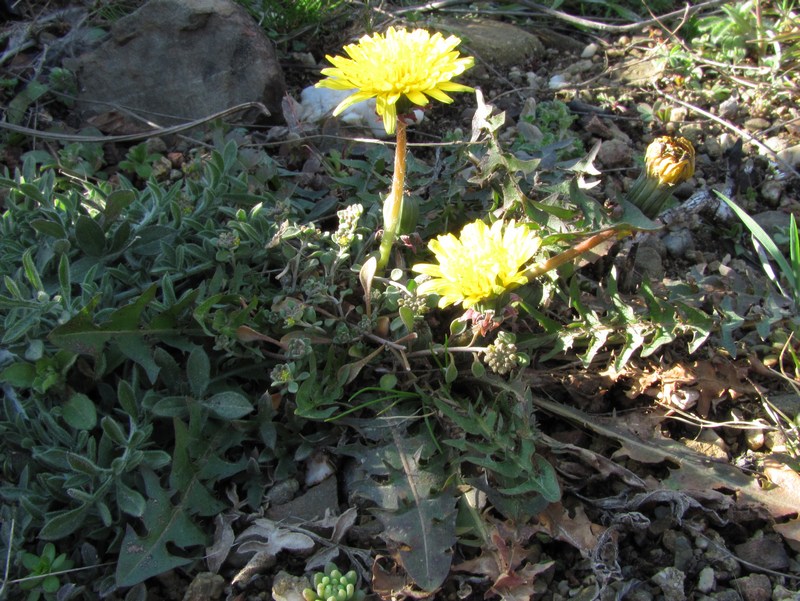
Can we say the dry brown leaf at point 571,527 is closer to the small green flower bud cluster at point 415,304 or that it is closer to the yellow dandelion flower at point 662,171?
the small green flower bud cluster at point 415,304

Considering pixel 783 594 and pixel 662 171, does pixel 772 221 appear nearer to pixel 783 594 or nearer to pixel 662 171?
pixel 662 171

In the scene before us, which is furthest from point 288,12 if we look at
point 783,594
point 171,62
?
point 783,594

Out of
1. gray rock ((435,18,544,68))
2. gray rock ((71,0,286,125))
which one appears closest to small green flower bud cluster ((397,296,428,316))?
gray rock ((71,0,286,125))

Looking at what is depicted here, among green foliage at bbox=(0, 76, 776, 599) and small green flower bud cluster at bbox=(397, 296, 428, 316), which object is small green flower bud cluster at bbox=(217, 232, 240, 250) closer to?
green foliage at bbox=(0, 76, 776, 599)

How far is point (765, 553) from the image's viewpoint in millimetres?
2207

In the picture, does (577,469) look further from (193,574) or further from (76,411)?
(76,411)

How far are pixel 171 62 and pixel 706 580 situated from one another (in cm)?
328

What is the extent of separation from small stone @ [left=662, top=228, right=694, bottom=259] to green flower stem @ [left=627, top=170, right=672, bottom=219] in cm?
74

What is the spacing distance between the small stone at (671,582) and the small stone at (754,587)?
6.4 inches

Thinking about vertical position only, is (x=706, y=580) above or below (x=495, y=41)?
below

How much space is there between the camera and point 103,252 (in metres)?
2.57

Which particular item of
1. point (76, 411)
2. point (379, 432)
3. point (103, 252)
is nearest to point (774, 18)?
point (379, 432)

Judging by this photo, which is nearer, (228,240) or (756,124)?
(228,240)

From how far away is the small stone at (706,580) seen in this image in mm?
2121
